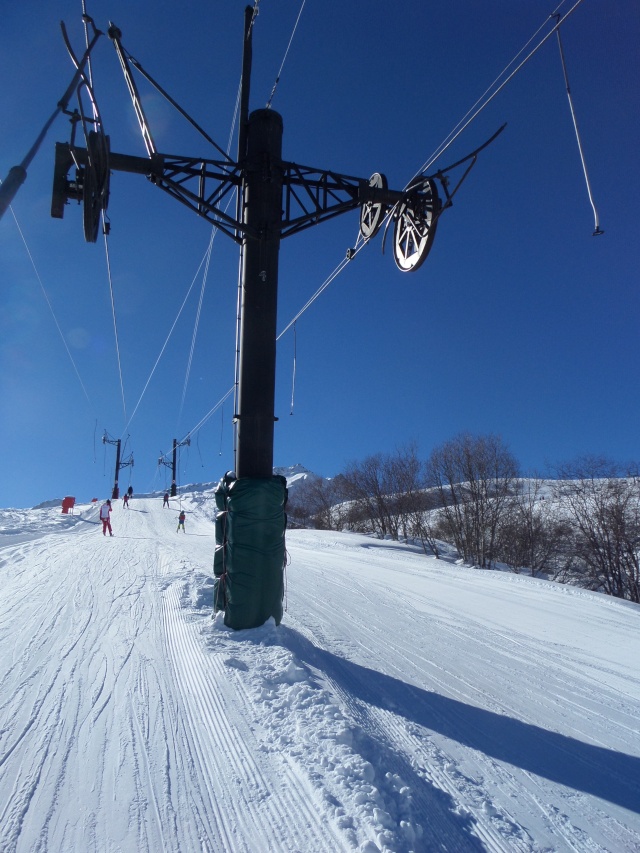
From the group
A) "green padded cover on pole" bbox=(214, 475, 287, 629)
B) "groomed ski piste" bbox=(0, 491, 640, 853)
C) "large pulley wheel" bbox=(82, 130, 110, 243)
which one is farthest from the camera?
"large pulley wheel" bbox=(82, 130, 110, 243)

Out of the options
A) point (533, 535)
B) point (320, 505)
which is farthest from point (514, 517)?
point (320, 505)

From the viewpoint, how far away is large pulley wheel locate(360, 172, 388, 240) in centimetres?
749

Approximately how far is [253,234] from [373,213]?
2.95 m

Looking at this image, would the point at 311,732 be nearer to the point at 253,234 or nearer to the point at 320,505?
the point at 253,234

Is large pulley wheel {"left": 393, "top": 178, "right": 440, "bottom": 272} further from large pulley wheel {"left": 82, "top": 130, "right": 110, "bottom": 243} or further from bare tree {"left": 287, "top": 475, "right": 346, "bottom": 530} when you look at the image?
bare tree {"left": 287, "top": 475, "right": 346, "bottom": 530}

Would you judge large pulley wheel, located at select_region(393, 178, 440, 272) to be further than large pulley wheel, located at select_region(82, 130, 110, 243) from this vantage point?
Yes

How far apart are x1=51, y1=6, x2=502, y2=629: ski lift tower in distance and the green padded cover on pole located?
12mm

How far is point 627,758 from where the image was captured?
342 cm

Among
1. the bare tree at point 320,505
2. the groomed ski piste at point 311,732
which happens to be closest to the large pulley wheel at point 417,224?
the groomed ski piste at point 311,732

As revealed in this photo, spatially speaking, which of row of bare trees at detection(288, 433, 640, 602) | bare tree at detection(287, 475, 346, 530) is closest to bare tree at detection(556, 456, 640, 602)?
row of bare trees at detection(288, 433, 640, 602)

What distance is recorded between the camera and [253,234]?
20.9ft

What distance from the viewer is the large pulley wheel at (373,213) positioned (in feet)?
24.6

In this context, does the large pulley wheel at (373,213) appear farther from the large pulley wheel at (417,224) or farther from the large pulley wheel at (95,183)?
the large pulley wheel at (95,183)

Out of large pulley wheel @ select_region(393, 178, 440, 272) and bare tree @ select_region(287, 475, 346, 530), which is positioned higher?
large pulley wheel @ select_region(393, 178, 440, 272)
